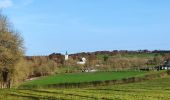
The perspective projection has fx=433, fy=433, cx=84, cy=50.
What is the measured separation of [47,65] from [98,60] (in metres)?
37.6

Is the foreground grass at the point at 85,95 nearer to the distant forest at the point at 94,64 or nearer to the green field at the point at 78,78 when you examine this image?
the green field at the point at 78,78

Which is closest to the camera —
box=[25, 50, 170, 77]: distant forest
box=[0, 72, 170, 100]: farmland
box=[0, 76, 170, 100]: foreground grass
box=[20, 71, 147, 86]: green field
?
box=[0, 76, 170, 100]: foreground grass

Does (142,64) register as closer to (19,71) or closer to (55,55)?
(55,55)

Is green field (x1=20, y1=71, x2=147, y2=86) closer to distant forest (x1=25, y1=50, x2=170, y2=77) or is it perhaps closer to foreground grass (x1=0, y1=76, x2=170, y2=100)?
distant forest (x1=25, y1=50, x2=170, y2=77)

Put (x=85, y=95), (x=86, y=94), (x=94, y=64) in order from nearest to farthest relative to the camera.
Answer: (x=85, y=95) → (x=86, y=94) → (x=94, y=64)

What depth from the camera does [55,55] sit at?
167625mm

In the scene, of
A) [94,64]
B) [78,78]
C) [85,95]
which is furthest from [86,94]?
[94,64]

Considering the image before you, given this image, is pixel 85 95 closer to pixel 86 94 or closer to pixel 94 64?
pixel 86 94

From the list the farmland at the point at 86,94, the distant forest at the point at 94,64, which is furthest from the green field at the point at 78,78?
the farmland at the point at 86,94

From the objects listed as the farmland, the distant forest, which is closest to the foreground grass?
the farmland

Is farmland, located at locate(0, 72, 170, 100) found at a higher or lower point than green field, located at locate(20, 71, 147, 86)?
lower

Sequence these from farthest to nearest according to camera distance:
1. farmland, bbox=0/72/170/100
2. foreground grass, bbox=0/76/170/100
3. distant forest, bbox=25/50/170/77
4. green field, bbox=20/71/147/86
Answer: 1. distant forest, bbox=25/50/170/77
2. green field, bbox=20/71/147/86
3. farmland, bbox=0/72/170/100
4. foreground grass, bbox=0/76/170/100

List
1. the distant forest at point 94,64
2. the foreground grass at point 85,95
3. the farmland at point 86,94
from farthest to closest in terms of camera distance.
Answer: the distant forest at point 94,64
the farmland at point 86,94
the foreground grass at point 85,95

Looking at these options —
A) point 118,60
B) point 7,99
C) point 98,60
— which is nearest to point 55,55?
point 98,60
